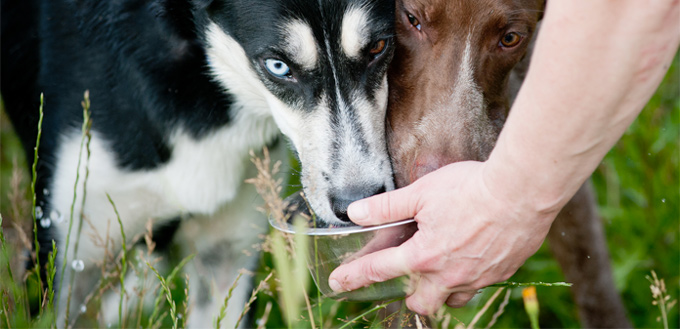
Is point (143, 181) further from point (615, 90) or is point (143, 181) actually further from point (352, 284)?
point (615, 90)

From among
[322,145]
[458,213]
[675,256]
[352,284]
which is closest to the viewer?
[458,213]

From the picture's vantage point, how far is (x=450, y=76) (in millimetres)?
2080

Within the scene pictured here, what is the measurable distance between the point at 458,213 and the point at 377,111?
56cm

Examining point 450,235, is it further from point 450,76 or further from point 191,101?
point 191,101

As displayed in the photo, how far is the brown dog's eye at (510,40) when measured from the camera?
2139 mm

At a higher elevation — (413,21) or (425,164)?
(413,21)

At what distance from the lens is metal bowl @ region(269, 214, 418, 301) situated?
5.60ft

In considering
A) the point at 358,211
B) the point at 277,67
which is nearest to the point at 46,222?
the point at 277,67

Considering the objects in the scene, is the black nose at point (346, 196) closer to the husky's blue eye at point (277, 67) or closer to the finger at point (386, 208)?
the finger at point (386, 208)

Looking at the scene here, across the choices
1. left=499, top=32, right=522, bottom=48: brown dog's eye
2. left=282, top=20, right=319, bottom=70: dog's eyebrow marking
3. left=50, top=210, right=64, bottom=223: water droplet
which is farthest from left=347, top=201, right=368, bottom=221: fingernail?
left=50, top=210, right=64, bottom=223: water droplet

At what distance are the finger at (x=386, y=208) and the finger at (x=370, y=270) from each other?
80mm

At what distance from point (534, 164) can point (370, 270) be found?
49cm

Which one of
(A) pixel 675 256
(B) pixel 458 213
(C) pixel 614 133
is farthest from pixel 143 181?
(A) pixel 675 256

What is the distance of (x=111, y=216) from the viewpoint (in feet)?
7.66
